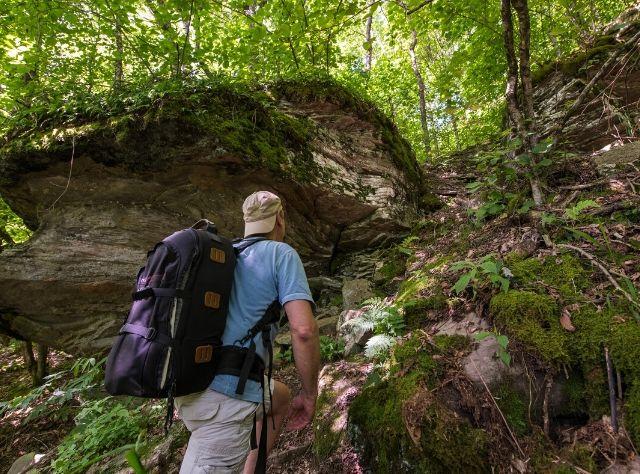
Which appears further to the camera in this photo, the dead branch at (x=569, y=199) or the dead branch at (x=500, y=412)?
the dead branch at (x=569, y=199)

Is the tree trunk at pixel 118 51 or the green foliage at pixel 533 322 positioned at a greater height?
the tree trunk at pixel 118 51

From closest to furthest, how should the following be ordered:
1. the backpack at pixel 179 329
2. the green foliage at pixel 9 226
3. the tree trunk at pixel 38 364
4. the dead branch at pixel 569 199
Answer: the backpack at pixel 179 329 → the dead branch at pixel 569 199 → the tree trunk at pixel 38 364 → the green foliage at pixel 9 226

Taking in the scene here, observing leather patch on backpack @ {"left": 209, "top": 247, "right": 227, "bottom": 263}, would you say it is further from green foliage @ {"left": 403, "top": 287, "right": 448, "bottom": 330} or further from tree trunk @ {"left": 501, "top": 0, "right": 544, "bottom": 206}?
tree trunk @ {"left": 501, "top": 0, "right": 544, "bottom": 206}

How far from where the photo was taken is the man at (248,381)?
2.29m

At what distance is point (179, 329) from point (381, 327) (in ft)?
8.70

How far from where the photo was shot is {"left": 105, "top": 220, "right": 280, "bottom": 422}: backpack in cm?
206

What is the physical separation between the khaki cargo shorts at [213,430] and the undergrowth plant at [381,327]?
65.4 inches

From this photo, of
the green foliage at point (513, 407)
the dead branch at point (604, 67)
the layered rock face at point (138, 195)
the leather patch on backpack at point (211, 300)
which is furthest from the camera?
the layered rock face at point (138, 195)

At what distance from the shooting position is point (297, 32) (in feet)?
18.7

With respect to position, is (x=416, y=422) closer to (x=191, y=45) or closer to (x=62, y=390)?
(x=62, y=390)

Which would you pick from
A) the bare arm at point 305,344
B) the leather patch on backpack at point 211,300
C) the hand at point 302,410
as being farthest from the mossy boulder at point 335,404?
the leather patch on backpack at point 211,300

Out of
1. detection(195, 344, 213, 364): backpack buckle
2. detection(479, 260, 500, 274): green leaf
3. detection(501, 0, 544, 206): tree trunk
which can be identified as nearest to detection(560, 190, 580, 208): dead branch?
detection(501, 0, 544, 206): tree trunk

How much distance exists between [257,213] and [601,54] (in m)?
9.24

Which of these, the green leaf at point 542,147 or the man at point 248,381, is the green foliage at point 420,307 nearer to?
the man at point 248,381
